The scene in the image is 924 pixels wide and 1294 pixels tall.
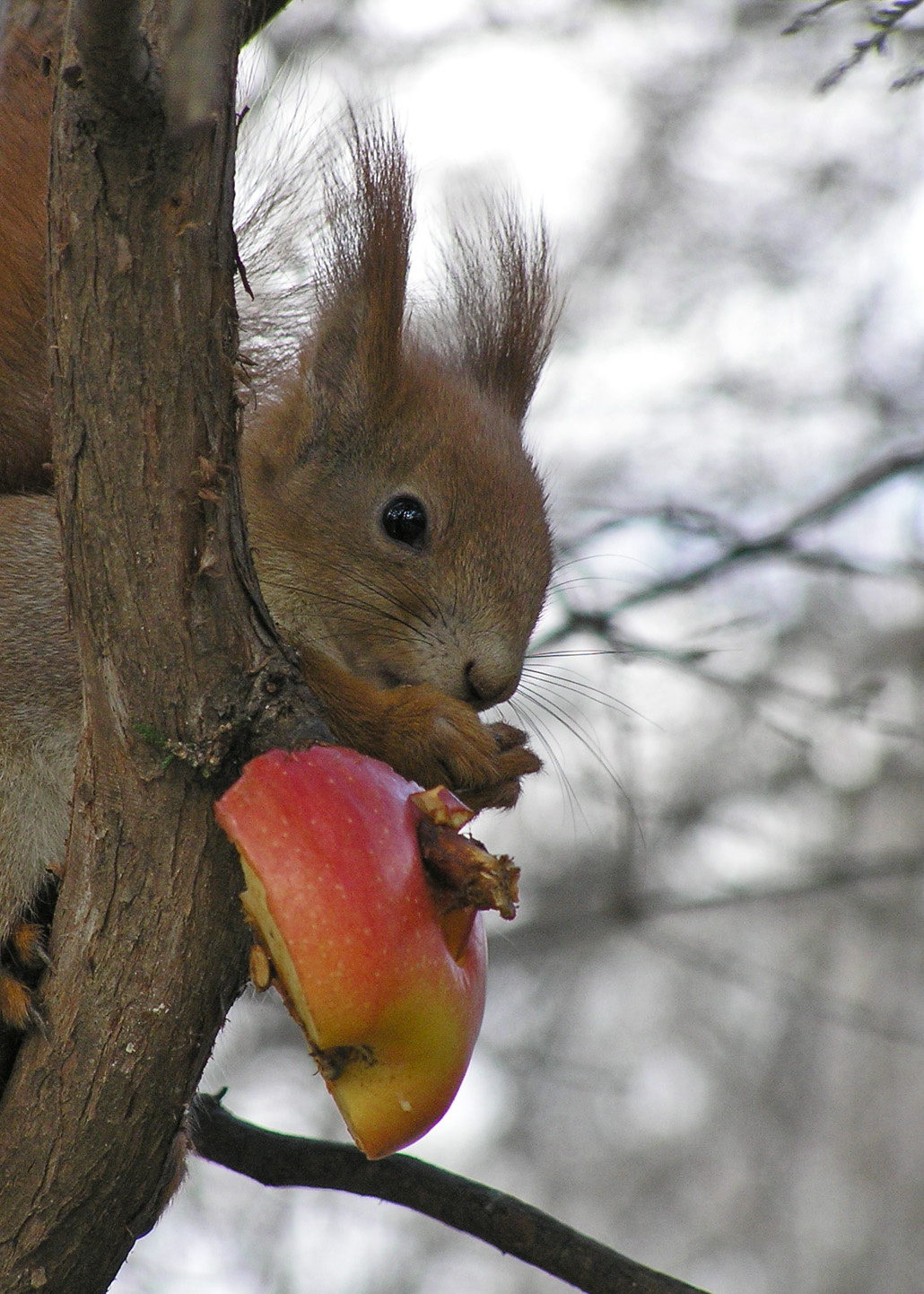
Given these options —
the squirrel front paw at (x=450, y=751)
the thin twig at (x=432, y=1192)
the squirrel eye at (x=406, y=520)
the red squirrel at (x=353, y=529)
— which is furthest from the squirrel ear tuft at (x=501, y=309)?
the thin twig at (x=432, y=1192)

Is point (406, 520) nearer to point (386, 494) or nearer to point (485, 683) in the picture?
point (386, 494)

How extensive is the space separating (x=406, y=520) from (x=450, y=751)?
70cm

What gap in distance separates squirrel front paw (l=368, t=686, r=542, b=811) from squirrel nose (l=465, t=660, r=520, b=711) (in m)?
0.31

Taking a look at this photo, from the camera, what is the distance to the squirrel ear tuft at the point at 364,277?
2.20m

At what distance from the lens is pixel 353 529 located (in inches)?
90.7

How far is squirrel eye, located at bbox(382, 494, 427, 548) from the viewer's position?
7.55 feet

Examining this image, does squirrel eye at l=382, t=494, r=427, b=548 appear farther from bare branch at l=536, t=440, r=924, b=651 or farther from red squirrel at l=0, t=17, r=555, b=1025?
bare branch at l=536, t=440, r=924, b=651

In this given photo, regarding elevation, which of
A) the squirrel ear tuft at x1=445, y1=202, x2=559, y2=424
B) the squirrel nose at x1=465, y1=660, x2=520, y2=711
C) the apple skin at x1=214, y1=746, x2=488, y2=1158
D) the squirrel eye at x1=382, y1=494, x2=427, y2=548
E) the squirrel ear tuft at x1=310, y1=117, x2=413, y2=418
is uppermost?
the squirrel ear tuft at x1=445, y1=202, x2=559, y2=424

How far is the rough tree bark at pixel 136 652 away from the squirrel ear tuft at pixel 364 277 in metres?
0.92

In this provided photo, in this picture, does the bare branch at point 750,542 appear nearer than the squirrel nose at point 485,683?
No

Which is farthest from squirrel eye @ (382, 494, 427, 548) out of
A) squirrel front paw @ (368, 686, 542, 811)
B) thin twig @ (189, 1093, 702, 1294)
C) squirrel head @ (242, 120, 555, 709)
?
thin twig @ (189, 1093, 702, 1294)

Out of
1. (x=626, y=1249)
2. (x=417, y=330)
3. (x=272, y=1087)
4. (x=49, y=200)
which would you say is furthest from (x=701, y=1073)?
(x=49, y=200)

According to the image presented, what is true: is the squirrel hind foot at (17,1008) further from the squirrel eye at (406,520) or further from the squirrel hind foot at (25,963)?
the squirrel eye at (406,520)

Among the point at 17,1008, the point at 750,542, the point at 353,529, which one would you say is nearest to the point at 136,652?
the point at 17,1008
